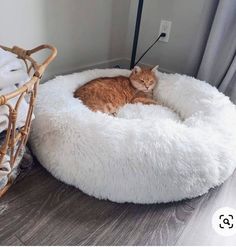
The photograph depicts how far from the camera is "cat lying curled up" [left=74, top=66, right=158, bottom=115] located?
3.80 feet

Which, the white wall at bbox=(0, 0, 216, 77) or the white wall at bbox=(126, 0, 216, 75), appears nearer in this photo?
the white wall at bbox=(0, 0, 216, 77)

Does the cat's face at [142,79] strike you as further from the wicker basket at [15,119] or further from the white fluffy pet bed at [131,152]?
the wicker basket at [15,119]

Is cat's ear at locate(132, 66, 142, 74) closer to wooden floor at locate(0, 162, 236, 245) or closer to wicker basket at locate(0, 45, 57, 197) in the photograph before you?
wicker basket at locate(0, 45, 57, 197)

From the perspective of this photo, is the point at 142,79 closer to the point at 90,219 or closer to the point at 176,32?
the point at 176,32

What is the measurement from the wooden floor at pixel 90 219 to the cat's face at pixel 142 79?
61cm

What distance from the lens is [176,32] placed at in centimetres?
160

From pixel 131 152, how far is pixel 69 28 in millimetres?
880

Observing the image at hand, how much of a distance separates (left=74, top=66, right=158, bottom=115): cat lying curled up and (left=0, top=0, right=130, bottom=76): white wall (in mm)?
336

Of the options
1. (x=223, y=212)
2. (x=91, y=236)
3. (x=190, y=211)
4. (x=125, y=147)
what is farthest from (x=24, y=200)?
(x=223, y=212)

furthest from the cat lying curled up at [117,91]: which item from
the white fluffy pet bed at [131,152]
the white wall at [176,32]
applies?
the white wall at [176,32]

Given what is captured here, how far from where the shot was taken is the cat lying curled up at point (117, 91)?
1158 millimetres

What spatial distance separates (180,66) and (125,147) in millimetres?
981

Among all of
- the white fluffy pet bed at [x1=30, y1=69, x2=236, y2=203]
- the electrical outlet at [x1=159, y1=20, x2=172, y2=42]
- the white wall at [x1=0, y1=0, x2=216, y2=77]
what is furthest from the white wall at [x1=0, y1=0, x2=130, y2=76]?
the white fluffy pet bed at [x1=30, y1=69, x2=236, y2=203]

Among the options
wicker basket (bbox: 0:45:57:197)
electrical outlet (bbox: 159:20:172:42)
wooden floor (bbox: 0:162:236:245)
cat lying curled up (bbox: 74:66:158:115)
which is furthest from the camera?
electrical outlet (bbox: 159:20:172:42)
